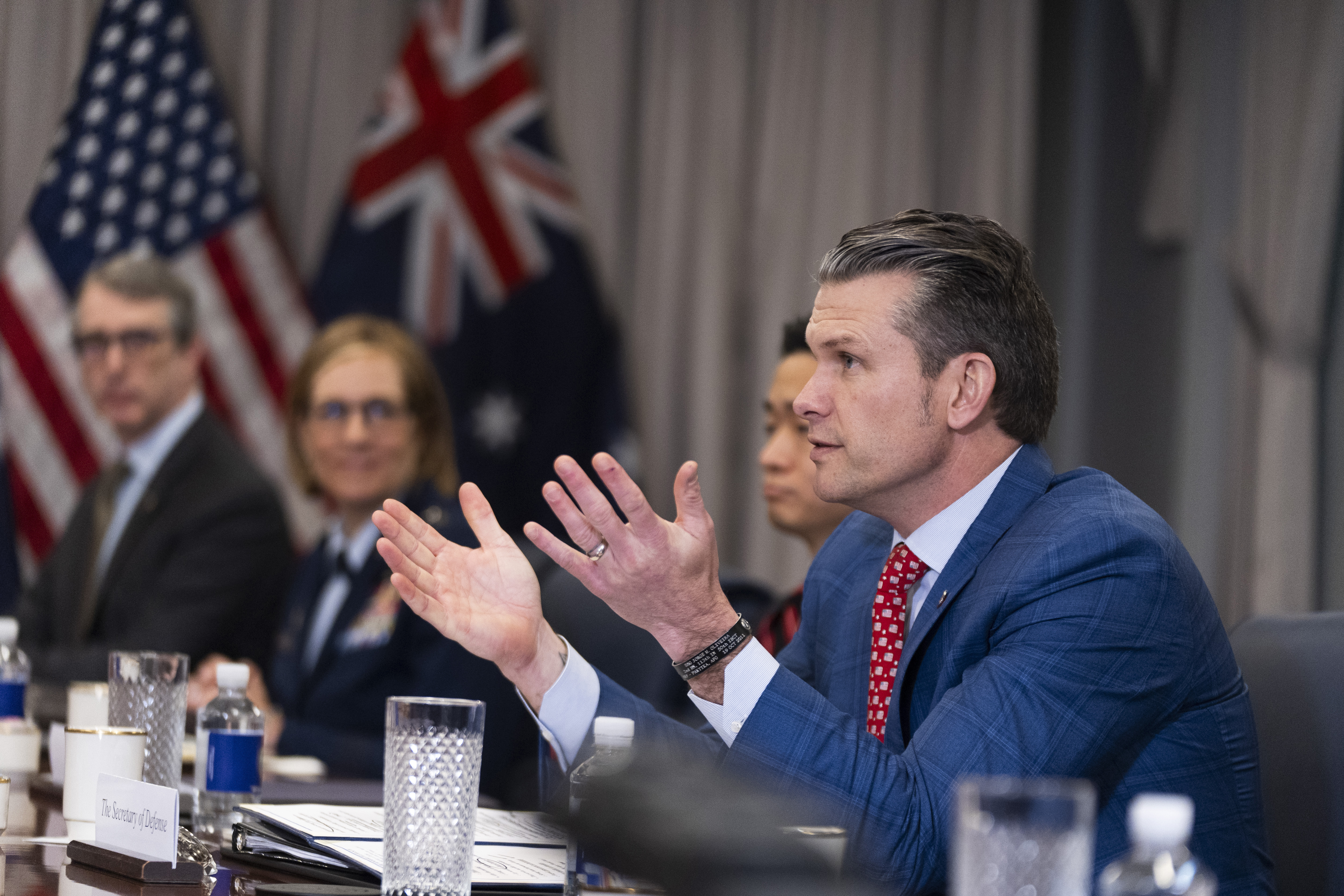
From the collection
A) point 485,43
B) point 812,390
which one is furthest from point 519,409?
point 812,390

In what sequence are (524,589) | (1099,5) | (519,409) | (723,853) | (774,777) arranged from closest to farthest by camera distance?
(723,853), (774,777), (524,589), (1099,5), (519,409)

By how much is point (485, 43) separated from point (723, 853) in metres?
4.23

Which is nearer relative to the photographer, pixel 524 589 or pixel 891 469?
pixel 524 589

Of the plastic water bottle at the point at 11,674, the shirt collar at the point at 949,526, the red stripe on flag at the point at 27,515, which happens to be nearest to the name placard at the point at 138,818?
the plastic water bottle at the point at 11,674

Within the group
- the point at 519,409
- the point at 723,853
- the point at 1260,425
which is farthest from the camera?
the point at 519,409

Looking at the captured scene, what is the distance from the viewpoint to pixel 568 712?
155 centimetres

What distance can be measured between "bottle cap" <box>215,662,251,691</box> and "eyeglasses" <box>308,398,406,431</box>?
→ 1737 millimetres

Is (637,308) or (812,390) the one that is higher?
(637,308)

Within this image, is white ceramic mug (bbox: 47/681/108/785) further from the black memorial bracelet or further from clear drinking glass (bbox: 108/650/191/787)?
the black memorial bracelet

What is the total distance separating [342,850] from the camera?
1246mm

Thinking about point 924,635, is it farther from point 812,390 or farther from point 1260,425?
point 1260,425

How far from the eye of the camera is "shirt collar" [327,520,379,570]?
10.2 feet

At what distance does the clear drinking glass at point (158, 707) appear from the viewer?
1.62 meters

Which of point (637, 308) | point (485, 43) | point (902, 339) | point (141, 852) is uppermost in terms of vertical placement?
point (485, 43)
